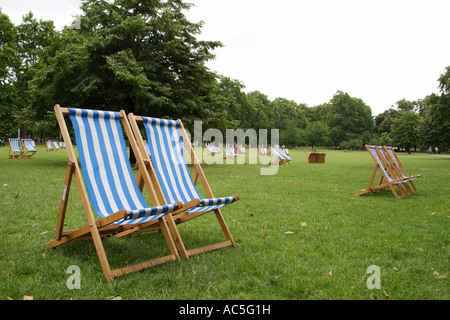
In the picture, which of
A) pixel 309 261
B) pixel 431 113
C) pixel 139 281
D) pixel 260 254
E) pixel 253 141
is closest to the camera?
pixel 139 281

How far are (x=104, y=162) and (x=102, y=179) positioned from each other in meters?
0.20

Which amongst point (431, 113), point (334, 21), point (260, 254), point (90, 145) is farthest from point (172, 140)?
point (431, 113)

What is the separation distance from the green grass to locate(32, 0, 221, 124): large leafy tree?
7.88m

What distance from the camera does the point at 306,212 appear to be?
16.4ft

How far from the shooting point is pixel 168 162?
12.5 feet

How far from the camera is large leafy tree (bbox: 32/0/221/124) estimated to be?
40.0ft

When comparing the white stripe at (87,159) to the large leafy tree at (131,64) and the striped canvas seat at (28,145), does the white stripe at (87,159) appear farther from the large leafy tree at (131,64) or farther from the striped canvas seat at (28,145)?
the striped canvas seat at (28,145)

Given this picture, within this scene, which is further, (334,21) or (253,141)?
(253,141)

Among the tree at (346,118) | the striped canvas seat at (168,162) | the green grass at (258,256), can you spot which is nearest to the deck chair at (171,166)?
the striped canvas seat at (168,162)

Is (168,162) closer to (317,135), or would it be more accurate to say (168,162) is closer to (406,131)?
(406,131)

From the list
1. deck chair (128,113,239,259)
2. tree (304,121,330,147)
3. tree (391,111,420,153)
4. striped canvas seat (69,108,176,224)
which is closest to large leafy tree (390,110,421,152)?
tree (391,111,420,153)

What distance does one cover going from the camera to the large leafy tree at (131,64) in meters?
12.2
